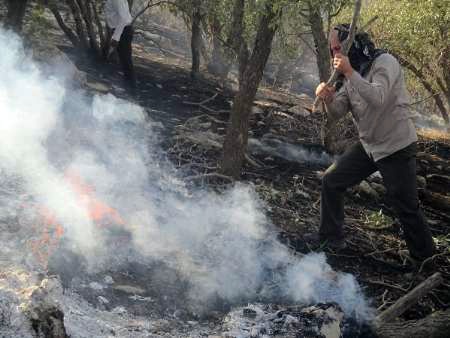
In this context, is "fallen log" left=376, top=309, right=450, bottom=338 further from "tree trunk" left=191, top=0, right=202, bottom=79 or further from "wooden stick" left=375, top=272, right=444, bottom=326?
"tree trunk" left=191, top=0, right=202, bottom=79

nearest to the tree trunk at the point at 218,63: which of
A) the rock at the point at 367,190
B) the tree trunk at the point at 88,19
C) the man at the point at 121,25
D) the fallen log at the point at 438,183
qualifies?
the tree trunk at the point at 88,19

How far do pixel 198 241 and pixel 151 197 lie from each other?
824 millimetres

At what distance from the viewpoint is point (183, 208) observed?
490cm

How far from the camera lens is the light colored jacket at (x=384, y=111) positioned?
385 cm

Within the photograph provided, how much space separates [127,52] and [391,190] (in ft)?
19.8

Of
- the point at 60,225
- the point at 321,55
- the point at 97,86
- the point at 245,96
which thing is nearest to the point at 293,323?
the point at 60,225

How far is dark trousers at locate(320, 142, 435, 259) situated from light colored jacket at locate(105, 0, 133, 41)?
5207 millimetres

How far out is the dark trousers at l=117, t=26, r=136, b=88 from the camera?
8.50m

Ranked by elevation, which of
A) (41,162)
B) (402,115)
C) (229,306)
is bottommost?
(229,306)

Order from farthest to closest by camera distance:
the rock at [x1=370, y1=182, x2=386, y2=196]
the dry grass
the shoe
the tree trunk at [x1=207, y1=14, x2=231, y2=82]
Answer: the tree trunk at [x1=207, y1=14, x2=231, y2=82] < the dry grass < the rock at [x1=370, y1=182, x2=386, y2=196] < the shoe

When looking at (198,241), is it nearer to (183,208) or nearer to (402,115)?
(183,208)

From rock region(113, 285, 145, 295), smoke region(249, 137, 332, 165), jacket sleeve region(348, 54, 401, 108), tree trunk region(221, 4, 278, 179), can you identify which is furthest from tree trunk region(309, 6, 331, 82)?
rock region(113, 285, 145, 295)

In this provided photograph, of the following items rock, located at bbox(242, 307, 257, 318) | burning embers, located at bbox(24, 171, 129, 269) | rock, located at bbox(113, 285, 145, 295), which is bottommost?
rock, located at bbox(113, 285, 145, 295)

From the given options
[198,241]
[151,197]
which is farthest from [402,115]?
[151,197]
